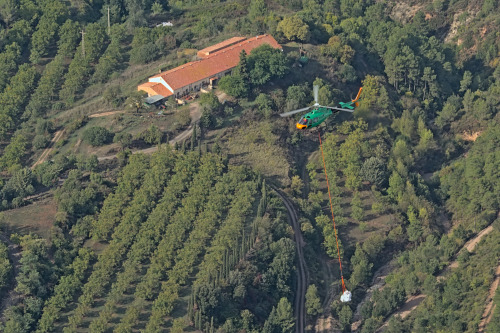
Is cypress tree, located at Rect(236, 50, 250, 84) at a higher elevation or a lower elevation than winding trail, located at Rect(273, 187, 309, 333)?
higher

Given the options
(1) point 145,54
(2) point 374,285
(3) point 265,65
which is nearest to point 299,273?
(2) point 374,285

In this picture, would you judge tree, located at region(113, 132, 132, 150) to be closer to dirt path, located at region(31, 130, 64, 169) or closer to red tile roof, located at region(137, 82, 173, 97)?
dirt path, located at region(31, 130, 64, 169)

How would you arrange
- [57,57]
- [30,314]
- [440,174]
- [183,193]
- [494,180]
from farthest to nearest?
1. [57,57]
2. [440,174]
3. [494,180]
4. [183,193]
5. [30,314]

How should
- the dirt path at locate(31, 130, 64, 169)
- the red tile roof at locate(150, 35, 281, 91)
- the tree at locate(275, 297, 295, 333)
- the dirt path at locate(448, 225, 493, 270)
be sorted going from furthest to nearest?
the red tile roof at locate(150, 35, 281, 91), the dirt path at locate(31, 130, 64, 169), the dirt path at locate(448, 225, 493, 270), the tree at locate(275, 297, 295, 333)

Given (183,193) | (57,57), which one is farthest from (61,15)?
(183,193)

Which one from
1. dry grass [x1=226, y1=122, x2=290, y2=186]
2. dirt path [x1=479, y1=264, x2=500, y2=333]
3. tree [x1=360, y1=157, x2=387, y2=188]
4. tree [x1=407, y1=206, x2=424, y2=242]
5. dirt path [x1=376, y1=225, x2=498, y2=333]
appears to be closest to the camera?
dirt path [x1=479, y1=264, x2=500, y2=333]

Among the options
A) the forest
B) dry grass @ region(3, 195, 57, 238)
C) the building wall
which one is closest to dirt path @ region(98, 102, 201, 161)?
the forest

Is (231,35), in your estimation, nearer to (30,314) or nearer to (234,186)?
(234,186)

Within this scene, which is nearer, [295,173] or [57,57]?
[295,173]
